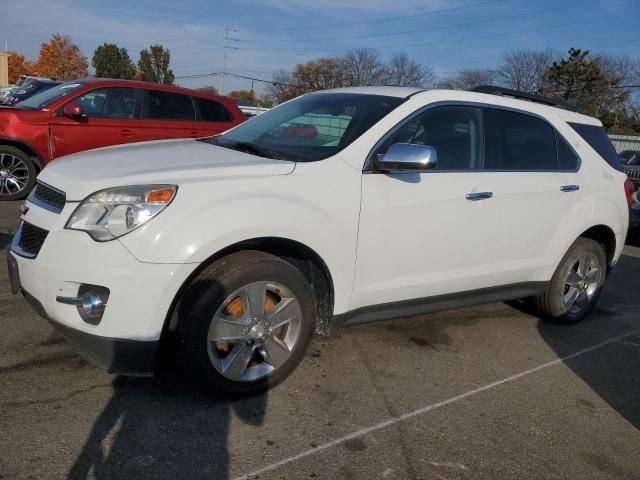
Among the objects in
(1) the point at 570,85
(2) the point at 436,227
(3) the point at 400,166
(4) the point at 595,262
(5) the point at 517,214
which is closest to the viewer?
(3) the point at 400,166

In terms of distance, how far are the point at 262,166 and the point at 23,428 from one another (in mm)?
1749

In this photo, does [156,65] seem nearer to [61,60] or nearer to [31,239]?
[61,60]

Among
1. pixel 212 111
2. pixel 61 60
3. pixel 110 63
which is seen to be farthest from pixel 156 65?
pixel 212 111

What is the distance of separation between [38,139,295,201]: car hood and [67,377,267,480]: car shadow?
112 cm

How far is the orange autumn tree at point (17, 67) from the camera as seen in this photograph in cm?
8344

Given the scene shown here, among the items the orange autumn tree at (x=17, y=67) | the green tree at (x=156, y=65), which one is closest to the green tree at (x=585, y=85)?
the green tree at (x=156, y=65)

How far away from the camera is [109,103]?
8.27 meters

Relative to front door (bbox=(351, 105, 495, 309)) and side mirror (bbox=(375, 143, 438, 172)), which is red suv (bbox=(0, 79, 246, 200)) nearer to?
front door (bbox=(351, 105, 495, 309))

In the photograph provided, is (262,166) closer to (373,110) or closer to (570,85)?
(373,110)

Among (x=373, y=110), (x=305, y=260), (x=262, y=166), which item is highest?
(x=373, y=110)

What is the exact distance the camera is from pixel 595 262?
16.5 ft

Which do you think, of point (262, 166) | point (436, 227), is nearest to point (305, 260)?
point (262, 166)

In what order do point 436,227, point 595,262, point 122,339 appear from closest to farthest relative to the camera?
point 122,339, point 436,227, point 595,262

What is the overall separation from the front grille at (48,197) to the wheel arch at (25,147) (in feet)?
17.1
